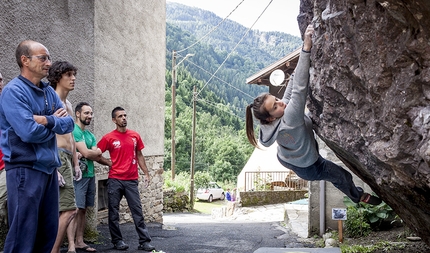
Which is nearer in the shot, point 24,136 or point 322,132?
point 24,136

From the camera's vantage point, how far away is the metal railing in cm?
2133

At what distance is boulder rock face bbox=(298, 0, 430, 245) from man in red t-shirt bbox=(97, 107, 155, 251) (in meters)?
3.58

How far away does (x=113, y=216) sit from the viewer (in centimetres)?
641

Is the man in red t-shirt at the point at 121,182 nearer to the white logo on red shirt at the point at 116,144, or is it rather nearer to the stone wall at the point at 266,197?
the white logo on red shirt at the point at 116,144

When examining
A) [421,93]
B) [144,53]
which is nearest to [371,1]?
[421,93]

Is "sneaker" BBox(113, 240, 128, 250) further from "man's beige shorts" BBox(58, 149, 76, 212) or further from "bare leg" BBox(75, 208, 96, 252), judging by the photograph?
"man's beige shorts" BBox(58, 149, 76, 212)

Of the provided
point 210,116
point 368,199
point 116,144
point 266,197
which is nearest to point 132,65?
point 116,144

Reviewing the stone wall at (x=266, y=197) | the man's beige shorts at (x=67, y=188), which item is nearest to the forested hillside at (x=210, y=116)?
the stone wall at (x=266, y=197)

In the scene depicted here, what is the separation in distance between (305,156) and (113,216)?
340 centimetres

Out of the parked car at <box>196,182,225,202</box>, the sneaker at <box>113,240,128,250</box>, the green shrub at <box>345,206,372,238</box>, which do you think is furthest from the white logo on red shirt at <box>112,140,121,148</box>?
the parked car at <box>196,182,225,202</box>

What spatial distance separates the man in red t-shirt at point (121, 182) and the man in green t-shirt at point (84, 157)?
0.31m

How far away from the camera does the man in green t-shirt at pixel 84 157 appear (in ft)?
19.5

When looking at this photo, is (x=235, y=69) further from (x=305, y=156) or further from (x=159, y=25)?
(x=305, y=156)

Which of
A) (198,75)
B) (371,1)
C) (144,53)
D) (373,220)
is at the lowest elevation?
(373,220)
